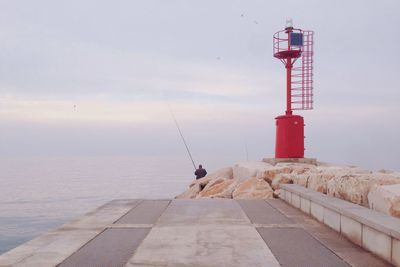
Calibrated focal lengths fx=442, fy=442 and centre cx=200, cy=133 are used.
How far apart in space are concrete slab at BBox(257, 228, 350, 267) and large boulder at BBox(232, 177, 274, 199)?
175 inches

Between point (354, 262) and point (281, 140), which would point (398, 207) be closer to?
point (354, 262)

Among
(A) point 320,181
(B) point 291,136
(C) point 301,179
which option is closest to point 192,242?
(A) point 320,181

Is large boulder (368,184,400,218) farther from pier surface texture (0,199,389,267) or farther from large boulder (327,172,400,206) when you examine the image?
pier surface texture (0,199,389,267)

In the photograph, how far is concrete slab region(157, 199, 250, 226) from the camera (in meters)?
7.13

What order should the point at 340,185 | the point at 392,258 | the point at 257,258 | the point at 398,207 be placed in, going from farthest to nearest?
the point at 340,185 → the point at 398,207 → the point at 257,258 → the point at 392,258

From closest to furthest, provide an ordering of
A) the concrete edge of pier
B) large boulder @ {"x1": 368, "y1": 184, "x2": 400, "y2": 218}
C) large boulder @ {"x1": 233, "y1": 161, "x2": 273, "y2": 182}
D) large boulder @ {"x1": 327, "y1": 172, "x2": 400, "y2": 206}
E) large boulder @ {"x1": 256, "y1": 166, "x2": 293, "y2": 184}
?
the concrete edge of pier
large boulder @ {"x1": 368, "y1": 184, "x2": 400, "y2": 218}
large boulder @ {"x1": 327, "y1": 172, "x2": 400, "y2": 206}
large boulder @ {"x1": 256, "y1": 166, "x2": 293, "y2": 184}
large boulder @ {"x1": 233, "y1": 161, "x2": 273, "y2": 182}

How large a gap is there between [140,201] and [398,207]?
19.1 feet

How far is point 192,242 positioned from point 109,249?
104 cm

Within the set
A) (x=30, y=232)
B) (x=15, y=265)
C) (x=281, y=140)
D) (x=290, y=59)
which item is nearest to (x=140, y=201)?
(x=15, y=265)

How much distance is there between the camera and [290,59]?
1822 centimetres

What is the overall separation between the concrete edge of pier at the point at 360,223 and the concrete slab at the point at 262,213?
1.76 ft

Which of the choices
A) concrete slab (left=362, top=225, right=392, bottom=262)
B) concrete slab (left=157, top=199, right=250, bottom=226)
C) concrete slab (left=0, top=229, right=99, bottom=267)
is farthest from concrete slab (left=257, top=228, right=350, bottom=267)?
concrete slab (left=0, top=229, right=99, bottom=267)

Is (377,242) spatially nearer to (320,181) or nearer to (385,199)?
(385,199)

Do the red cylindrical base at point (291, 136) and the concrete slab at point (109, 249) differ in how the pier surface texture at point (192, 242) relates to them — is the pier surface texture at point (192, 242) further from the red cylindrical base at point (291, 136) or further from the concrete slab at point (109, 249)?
the red cylindrical base at point (291, 136)
